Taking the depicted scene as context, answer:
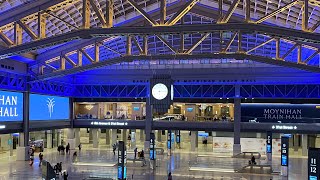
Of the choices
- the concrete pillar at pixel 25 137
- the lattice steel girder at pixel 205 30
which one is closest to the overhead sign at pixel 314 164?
the lattice steel girder at pixel 205 30

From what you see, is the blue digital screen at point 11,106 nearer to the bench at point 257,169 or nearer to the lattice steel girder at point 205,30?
the lattice steel girder at point 205,30

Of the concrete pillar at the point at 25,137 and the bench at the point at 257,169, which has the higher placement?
the concrete pillar at the point at 25,137

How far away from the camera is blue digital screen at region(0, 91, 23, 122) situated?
1730 inches

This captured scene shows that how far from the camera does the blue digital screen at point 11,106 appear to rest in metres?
43.9

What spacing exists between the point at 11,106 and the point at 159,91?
62.0ft

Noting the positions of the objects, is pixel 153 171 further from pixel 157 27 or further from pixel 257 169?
pixel 157 27

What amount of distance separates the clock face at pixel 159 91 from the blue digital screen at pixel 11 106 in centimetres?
1761

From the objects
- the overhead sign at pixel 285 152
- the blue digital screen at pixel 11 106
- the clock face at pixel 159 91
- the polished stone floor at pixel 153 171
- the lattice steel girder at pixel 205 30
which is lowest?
the polished stone floor at pixel 153 171

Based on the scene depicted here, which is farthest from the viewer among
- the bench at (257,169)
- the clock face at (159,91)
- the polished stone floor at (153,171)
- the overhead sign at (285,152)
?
the bench at (257,169)

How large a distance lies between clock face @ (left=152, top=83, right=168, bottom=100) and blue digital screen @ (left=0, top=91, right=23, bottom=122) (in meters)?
17.6

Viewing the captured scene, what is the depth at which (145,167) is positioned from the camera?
42844mm

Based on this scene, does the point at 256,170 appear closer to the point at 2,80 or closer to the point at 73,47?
the point at 73,47

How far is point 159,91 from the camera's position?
118ft

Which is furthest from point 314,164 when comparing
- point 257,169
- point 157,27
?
point 257,169
